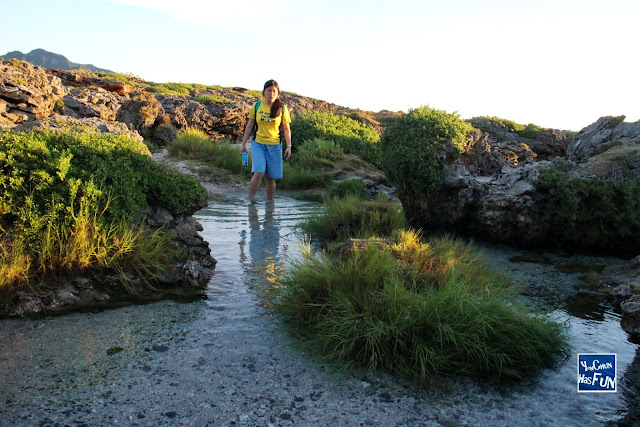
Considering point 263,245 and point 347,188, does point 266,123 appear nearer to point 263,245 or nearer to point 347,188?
point 347,188

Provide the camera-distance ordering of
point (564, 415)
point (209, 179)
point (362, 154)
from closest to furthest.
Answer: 1. point (564, 415)
2. point (209, 179)
3. point (362, 154)

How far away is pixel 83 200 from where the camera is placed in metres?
4.54

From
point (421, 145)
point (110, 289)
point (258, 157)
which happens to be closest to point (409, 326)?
point (110, 289)

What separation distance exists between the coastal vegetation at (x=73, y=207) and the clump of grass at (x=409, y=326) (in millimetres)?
1745

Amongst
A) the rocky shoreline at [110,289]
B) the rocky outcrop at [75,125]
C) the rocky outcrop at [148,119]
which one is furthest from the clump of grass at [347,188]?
the rocky outcrop at [148,119]

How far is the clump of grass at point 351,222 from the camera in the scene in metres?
6.84

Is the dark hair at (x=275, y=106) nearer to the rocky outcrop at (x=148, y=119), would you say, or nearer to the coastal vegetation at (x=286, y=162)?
the coastal vegetation at (x=286, y=162)

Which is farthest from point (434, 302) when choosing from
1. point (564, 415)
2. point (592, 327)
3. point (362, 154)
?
point (362, 154)

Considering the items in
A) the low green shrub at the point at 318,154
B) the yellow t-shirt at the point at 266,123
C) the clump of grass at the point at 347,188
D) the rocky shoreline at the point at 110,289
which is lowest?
the rocky shoreline at the point at 110,289

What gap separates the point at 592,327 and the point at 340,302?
90.0 inches

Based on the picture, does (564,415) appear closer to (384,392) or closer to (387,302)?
(384,392)

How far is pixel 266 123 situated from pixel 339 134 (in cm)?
744

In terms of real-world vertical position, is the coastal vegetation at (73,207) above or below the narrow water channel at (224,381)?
above

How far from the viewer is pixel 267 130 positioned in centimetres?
931
